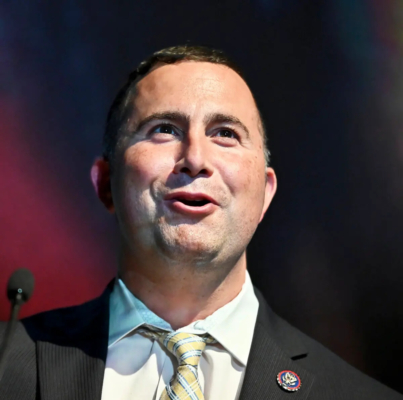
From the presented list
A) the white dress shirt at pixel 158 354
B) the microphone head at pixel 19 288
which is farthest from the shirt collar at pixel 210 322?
the microphone head at pixel 19 288

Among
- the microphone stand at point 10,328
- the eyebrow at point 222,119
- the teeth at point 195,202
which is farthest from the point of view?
the eyebrow at point 222,119

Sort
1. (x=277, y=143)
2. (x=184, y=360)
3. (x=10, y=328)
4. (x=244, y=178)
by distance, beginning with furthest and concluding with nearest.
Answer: (x=277, y=143) < (x=244, y=178) < (x=184, y=360) < (x=10, y=328)

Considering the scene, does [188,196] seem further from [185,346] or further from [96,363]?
[96,363]

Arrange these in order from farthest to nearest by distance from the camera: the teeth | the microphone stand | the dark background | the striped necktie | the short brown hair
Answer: the dark background < the short brown hair < the teeth < the striped necktie < the microphone stand

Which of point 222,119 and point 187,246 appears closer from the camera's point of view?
point 187,246

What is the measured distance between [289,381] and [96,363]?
1.86 ft

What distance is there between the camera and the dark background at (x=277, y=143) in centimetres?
207

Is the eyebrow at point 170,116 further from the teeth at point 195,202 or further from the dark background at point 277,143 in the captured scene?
the dark background at point 277,143

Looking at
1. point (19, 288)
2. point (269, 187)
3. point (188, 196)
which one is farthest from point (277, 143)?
point (19, 288)

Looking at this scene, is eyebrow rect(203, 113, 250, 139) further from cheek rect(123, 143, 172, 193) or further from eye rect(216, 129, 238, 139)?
cheek rect(123, 143, 172, 193)

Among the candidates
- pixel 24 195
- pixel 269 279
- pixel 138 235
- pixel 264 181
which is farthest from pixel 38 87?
pixel 269 279

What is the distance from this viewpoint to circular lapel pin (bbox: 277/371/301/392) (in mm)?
1607

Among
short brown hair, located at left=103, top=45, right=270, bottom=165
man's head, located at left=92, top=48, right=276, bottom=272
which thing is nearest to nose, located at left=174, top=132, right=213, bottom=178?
man's head, located at left=92, top=48, right=276, bottom=272

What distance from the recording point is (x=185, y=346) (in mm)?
1634
